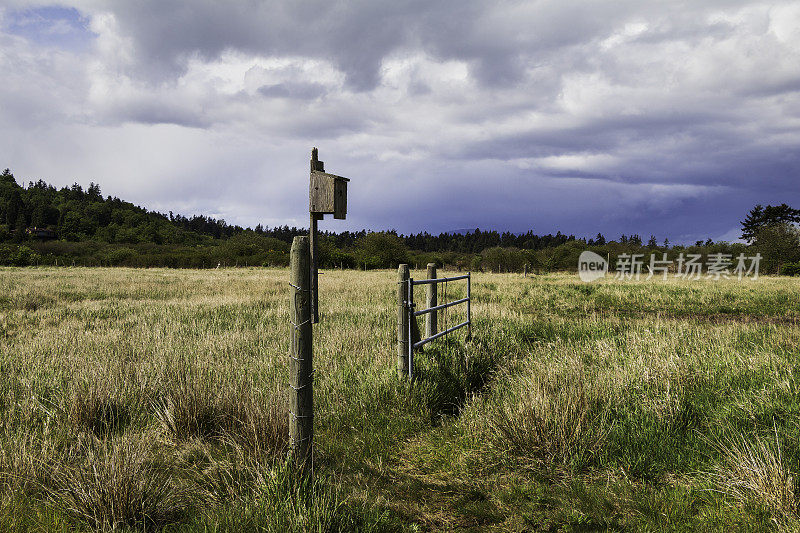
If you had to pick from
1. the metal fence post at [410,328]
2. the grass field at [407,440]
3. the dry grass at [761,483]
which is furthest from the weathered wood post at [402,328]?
the dry grass at [761,483]

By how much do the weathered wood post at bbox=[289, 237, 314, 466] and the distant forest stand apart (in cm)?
974

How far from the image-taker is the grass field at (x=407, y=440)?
2.97 m

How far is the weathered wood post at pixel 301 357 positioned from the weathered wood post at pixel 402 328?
2472 millimetres

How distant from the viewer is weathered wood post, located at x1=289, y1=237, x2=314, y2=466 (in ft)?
10.4

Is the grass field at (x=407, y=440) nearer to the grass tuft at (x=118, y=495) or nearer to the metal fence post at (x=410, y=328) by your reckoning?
the grass tuft at (x=118, y=495)

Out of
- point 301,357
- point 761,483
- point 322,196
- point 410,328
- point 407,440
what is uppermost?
point 322,196

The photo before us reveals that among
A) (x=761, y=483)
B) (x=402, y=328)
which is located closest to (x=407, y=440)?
(x=402, y=328)

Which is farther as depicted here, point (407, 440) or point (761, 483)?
point (407, 440)

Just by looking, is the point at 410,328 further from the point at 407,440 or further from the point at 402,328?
the point at 407,440

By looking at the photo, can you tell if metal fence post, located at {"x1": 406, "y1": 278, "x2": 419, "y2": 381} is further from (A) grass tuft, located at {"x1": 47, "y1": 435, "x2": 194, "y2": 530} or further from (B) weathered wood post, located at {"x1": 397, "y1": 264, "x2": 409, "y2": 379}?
(A) grass tuft, located at {"x1": 47, "y1": 435, "x2": 194, "y2": 530}

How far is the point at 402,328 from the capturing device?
5.86m

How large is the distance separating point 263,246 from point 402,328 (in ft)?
230

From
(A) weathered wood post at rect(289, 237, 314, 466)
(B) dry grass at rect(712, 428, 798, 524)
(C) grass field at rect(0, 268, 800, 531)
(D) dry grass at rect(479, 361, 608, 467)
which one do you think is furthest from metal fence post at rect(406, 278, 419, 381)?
(B) dry grass at rect(712, 428, 798, 524)

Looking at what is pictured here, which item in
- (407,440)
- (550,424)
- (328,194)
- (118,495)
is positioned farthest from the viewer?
(328,194)
